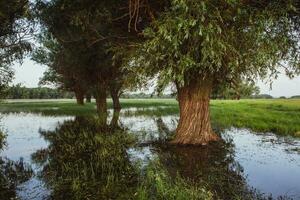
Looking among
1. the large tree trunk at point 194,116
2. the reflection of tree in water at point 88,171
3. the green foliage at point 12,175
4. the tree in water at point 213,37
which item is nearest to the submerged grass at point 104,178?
the reflection of tree in water at point 88,171

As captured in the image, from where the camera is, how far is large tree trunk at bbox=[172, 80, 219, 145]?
1983 cm

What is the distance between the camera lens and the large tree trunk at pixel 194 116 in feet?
65.1

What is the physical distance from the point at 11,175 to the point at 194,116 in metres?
10.2

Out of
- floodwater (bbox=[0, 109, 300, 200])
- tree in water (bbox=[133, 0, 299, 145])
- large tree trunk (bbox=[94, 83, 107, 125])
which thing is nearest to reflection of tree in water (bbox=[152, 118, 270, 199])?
floodwater (bbox=[0, 109, 300, 200])

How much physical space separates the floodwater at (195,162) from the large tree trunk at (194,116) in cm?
91

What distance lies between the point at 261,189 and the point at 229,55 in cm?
756

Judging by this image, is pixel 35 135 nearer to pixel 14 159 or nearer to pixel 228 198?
pixel 14 159

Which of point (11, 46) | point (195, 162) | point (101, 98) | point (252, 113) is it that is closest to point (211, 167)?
point (195, 162)

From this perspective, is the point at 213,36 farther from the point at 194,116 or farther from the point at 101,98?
the point at 101,98

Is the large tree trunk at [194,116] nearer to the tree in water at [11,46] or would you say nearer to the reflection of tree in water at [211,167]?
the reflection of tree in water at [211,167]

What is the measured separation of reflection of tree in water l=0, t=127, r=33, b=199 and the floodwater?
28 mm

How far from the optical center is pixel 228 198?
387 inches

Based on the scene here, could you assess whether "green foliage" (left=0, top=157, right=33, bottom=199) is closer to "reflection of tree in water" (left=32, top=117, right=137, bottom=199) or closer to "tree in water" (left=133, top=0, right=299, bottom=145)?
"reflection of tree in water" (left=32, top=117, right=137, bottom=199)

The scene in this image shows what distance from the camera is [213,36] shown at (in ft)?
50.8
